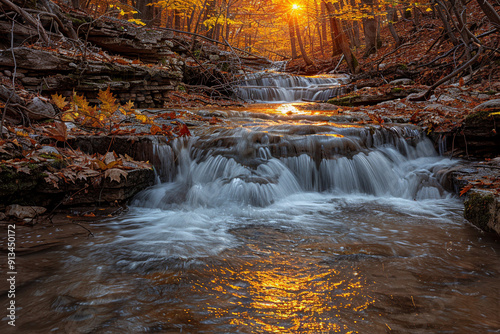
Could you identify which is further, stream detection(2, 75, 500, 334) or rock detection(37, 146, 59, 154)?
rock detection(37, 146, 59, 154)

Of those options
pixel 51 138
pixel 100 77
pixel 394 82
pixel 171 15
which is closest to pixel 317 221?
pixel 51 138

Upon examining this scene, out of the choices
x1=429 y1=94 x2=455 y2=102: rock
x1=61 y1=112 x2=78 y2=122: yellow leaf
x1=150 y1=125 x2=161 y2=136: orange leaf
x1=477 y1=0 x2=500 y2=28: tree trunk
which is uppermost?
x1=477 y1=0 x2=500 y2=28: tree trunk

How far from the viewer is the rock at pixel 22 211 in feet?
11.5

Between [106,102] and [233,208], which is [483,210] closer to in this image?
[233,208]

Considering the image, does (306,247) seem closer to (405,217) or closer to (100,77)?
(405,217)

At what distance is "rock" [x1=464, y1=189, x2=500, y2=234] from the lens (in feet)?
10.2

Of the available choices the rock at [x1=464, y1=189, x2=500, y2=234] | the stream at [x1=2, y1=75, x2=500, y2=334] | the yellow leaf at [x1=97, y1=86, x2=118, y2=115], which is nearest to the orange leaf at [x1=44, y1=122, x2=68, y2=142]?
the yellow leaf at [x1=97, y1=86, x2=118, y2=115]

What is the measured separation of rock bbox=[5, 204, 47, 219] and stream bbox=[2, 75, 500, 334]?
82 cm

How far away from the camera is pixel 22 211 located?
355cm

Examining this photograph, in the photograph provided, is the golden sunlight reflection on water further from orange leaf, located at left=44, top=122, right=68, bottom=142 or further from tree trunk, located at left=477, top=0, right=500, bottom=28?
tree trunk, located at left=477, top=0, right=500, bottom=28

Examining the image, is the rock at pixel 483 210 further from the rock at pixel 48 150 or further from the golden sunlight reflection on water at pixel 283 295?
the rock at pixel 48 150

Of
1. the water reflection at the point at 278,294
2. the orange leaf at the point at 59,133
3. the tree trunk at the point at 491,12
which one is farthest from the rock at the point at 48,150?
the tree trunk at the point at 491,12

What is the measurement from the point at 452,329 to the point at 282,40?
105 ft

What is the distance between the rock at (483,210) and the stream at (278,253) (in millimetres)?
137
